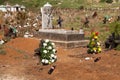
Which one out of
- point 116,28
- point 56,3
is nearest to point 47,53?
point 116,28

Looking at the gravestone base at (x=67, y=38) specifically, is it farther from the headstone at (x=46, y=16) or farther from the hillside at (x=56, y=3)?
the hillside at (x=56, y=3)

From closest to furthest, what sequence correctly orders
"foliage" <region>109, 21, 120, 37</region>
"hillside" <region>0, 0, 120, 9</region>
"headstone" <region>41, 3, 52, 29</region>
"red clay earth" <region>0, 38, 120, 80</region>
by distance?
"red clay earth" <region>0, 38, 120, 80</region>
"foliage" <region>109, 21, 120, 37</region>
"headstone" <region>41, 3, 52, 29</region>
"hillside" <region>0, 0, 120, 9</region>

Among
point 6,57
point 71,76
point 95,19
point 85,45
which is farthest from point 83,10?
point 71,76

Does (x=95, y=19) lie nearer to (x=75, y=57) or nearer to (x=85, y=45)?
(x=85, y=45)

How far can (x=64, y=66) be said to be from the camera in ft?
53.8

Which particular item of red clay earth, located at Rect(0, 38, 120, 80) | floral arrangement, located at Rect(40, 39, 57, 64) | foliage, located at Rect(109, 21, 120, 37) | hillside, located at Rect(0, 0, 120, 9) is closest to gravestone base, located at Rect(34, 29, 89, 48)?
red clay earth, located at Rect(0, 38, 120, 80)

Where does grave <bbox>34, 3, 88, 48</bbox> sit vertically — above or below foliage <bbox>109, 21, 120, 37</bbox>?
below

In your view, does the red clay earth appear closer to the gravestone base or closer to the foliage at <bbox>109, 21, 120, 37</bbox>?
the gravestone base

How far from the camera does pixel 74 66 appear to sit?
16328 millimetres

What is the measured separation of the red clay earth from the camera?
49.6ft

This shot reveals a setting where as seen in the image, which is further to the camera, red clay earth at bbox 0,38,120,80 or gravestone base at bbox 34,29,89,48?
gravestone base at bbox 34,29,89,48

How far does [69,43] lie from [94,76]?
7.66m

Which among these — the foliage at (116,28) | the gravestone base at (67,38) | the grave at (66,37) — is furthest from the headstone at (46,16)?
the foliage at (116,28)

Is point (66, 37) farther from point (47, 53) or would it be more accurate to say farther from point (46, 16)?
point (47, 53)
